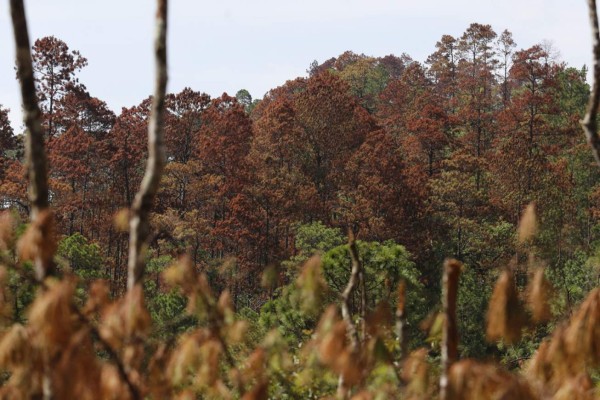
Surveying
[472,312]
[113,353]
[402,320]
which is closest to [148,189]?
[113,353]

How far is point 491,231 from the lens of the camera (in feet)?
102

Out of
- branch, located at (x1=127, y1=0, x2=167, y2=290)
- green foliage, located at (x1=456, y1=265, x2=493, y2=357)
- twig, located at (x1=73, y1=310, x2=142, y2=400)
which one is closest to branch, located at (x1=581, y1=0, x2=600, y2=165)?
branch, located at (x1=127, y1=0, x2=167, y2=290)

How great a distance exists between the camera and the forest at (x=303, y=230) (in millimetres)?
2879

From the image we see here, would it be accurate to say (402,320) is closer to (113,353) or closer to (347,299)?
(347,299)

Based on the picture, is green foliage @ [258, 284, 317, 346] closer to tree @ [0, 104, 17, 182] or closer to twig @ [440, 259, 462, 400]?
twig @ [440, 259, 462, 400]

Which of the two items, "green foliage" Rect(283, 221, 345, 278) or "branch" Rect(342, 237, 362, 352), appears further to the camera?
"green foliage" Rect(283, 221, 345, 278)

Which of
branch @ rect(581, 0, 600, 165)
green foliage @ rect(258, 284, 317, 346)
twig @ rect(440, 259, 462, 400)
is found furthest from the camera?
green foliage @ rect(258, 284, 317, 346)

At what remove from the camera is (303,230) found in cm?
2894

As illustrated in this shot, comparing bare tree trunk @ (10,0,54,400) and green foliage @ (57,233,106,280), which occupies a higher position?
bare tree trunk @ (10,0,54,400)

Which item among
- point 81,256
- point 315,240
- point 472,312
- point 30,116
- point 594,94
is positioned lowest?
point 472,312

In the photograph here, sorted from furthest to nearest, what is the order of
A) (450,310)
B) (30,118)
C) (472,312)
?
1. (472,312)
2. (30,118)
3. (450,310)

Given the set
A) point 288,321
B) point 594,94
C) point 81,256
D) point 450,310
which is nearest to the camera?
point 450,310

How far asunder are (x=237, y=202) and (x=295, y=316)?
17091 millimetres

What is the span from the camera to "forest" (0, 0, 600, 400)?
2.88 meters
